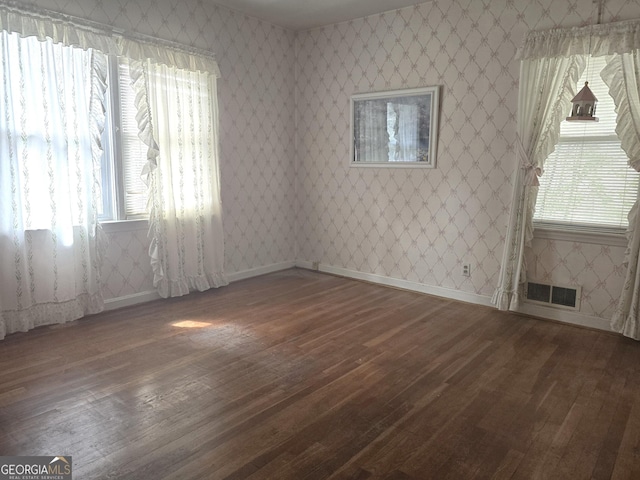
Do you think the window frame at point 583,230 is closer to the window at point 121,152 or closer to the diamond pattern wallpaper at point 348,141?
the diamond pattern wallpaper at point 348,141

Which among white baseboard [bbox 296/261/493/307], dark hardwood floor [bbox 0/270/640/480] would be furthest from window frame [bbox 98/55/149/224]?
white baseboard [bbox 296/261/493/307]

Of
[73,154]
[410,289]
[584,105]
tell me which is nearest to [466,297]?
[410,289]

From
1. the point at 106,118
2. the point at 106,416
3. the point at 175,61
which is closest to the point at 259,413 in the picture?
the point at 106,416

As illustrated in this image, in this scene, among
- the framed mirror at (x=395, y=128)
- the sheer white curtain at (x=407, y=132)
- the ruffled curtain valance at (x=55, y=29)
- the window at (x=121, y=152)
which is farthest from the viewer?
the sheer white curtain at (x=407, y=132)

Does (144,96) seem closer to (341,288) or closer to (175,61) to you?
(175,61)

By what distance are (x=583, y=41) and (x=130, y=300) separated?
4420 mm

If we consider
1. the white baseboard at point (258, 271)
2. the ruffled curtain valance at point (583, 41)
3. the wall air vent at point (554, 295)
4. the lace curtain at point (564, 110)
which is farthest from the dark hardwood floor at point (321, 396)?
the ruffled curtain valance at point (583, 41)

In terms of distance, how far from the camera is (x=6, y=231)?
349 centimetres

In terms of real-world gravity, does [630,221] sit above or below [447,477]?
above

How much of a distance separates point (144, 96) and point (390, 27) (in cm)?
257

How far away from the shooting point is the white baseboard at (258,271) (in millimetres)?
5305

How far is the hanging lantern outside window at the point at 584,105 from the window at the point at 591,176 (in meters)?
0.34

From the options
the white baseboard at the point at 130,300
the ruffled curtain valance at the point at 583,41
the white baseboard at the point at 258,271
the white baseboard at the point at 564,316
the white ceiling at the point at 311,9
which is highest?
the white ceiling at the point at 311,9

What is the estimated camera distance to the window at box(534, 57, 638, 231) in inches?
146
